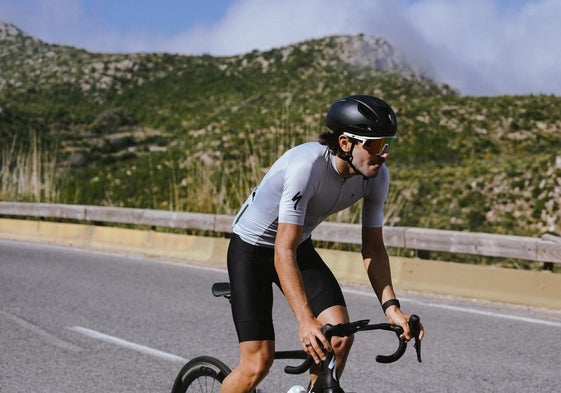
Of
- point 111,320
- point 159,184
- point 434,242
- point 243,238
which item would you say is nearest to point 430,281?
point 434,242

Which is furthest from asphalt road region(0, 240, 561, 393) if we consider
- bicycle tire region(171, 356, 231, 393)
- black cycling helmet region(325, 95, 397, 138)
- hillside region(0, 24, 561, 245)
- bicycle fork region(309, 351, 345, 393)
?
hillside region(0, 24, 561, 245)

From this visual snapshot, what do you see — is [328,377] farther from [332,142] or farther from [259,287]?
[332,142]

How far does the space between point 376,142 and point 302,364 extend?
0.95 metres

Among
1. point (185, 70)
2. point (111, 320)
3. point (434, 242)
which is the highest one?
point (185, 70)

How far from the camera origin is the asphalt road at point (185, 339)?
6828 millimetres

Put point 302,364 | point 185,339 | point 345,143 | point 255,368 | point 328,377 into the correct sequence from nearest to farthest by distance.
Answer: point 302,364 → point 328,377 → point 345,143 → point 255,368 → point 185,339

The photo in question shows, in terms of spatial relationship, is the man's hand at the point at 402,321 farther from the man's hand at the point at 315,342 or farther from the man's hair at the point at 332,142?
the man's hair at the point at 332,142

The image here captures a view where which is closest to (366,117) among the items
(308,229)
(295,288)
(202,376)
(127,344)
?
(295,288)

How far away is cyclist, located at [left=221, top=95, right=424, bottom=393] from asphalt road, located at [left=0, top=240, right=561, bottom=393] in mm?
2549

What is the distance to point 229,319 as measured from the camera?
373 inches

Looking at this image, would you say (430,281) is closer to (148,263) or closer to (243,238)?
(148,263)

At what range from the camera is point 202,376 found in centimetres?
453

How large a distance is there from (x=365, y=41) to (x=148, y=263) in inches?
3216

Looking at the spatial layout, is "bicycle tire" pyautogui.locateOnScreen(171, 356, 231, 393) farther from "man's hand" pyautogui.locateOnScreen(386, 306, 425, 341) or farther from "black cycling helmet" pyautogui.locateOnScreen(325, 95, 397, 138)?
"black cycling helmet" pyautogui.locateOnScreen(325, 95, 397, 138)
